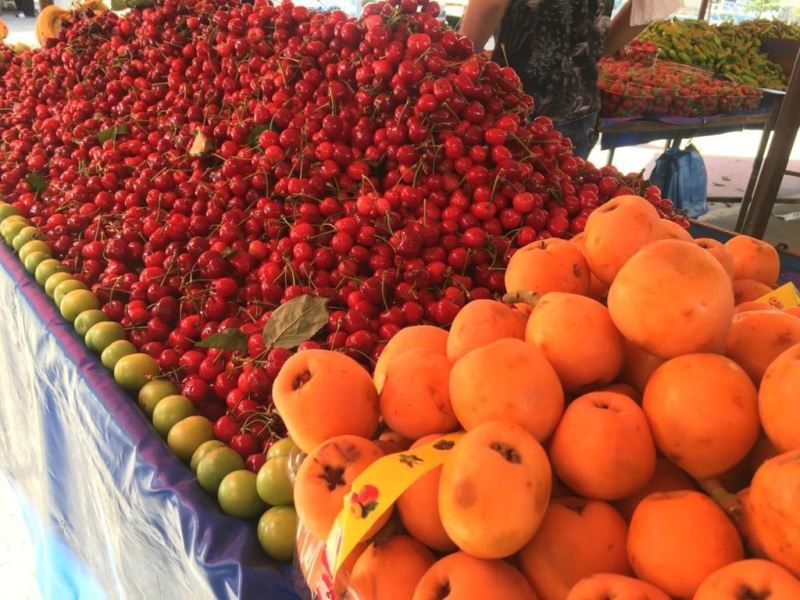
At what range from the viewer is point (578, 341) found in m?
0.71

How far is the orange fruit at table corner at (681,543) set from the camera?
1.89 feet

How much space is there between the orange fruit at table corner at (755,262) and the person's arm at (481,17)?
5.93 ft

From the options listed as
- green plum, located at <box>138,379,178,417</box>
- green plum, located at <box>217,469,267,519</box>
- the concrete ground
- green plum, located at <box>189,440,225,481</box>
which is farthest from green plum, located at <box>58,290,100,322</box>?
the concrete ground

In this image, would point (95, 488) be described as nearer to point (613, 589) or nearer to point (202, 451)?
point (202, 451)

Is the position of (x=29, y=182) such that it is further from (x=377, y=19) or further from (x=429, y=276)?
(x=429, y=276)

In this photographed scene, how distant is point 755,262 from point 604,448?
2.39 ft

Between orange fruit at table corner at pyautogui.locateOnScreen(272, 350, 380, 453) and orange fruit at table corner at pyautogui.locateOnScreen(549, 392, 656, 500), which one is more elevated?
orange fruit at table corner at pyautogui.locateOnScreen(549, 392, 656, 500)

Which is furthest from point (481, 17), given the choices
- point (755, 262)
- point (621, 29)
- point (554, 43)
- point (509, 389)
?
point (509, 389)

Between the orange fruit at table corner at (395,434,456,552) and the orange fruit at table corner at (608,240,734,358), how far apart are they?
0.27 m

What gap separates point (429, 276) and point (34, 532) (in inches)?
63.5

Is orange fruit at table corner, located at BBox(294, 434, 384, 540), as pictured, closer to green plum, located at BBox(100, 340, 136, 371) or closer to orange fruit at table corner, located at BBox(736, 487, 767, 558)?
orange fruit at table corner, located at BBox(736, 487, 767, 558)

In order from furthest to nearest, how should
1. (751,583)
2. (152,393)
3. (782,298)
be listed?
(152,393)
(782,298)
(751,583)

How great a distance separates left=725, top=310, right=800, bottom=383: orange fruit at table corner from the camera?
2.35ft

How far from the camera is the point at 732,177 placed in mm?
7234
